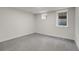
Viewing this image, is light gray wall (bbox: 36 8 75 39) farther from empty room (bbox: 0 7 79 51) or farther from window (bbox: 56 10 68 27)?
window (bbox: 56 10 68 27)

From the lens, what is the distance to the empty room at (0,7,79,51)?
3793 mm

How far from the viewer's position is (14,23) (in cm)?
501

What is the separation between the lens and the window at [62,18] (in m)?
4.88

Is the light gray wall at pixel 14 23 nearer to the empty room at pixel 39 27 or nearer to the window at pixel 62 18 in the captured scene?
the empty room at pixel 39 27

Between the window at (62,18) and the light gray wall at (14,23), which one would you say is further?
the window at (62,18)

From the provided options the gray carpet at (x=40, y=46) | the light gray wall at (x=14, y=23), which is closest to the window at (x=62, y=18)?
the gray carpet at (x=40, y=46)

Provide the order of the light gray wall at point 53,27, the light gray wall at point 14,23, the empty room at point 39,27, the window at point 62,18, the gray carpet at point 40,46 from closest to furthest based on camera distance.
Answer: the gray carpet at point 40,46 → the empty room at point 39,27 → the light gray wall at point 14,23 → the light gray wall at point 53,27 → the window at point 62,18

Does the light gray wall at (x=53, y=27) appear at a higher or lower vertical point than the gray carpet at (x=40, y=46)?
higher

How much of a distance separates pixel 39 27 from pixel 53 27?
5.70 feet

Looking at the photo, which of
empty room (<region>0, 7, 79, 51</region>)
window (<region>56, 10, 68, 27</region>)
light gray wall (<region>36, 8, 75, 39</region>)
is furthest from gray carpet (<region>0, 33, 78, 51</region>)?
window (<region>56, 10, 68, 27</region>)

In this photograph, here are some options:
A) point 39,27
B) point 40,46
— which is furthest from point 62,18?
point 40,46
